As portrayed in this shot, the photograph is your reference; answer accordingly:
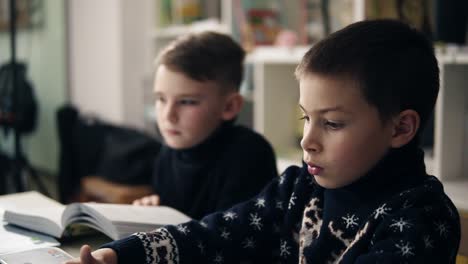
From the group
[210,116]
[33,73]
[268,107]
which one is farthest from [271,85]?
[33,73]

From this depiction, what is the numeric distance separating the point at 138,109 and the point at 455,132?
1.96 meters

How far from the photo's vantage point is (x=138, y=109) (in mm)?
3314

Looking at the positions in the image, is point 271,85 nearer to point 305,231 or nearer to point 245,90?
point 245,90

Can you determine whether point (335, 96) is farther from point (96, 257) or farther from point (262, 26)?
point (262, 26)

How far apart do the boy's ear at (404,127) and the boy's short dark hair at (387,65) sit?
1 cm

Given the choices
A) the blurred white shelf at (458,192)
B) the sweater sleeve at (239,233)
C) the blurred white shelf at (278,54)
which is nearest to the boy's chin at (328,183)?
the sweater sleeve at (239,233)

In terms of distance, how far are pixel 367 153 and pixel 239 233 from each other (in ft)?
0.86

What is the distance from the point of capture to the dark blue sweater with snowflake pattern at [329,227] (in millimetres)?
771

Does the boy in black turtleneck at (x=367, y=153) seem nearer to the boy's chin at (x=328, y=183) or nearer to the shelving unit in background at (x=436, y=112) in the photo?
the boy's chin at (x=328, y=183)

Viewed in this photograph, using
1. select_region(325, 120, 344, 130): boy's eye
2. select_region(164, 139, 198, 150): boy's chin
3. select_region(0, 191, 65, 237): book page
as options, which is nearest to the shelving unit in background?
select_region(164, 139, 198, 150): boy's chin

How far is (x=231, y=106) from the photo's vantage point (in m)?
1.44

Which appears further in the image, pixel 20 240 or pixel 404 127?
pixel 20 240

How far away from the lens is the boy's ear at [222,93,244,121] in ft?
4.72

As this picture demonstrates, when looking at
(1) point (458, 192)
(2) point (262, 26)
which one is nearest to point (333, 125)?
(1) point (458, 192)
